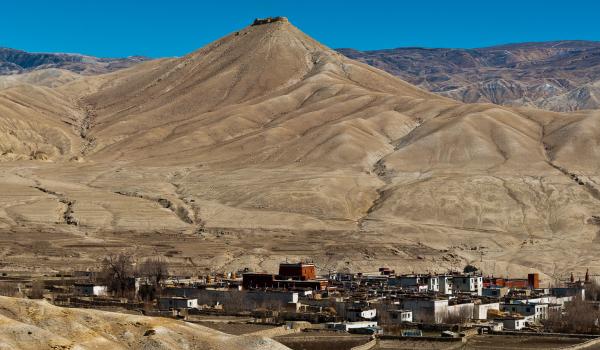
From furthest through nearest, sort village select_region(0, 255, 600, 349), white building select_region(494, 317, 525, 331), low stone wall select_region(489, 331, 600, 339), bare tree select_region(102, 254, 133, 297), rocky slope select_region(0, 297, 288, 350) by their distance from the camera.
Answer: bare tree select_region(102, 254, 133, 297) → white building select_region(494, 317, 525, 331) → village select_region(0, 255, 600, 349) → low stone wall select_region(489, 331, 600, 339) → rocky slope select_region(0, 297, 288, 350)

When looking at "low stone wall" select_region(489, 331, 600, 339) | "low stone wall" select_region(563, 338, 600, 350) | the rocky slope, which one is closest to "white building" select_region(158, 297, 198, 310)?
"low stone wall" select_region(489, 331, 600, 339)

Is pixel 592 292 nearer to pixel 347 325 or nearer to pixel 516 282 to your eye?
pixel 516 282

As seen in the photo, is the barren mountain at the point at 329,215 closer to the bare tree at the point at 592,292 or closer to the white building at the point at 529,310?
the bare tree at the point at 592,292

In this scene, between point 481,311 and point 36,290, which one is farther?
point 36,290

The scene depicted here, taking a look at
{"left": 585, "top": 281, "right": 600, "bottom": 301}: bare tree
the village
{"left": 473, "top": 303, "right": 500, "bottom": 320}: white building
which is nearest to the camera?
the village

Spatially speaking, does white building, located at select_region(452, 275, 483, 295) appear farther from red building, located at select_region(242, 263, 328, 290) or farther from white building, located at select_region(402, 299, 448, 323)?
white building, located at select_region(402, 299, 448, 323)

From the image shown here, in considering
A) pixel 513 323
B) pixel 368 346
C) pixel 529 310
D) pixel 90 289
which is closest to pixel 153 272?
pixel 90 289

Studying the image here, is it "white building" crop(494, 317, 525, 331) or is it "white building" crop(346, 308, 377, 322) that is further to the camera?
"white building" crop(346, 308, 377, 322)
